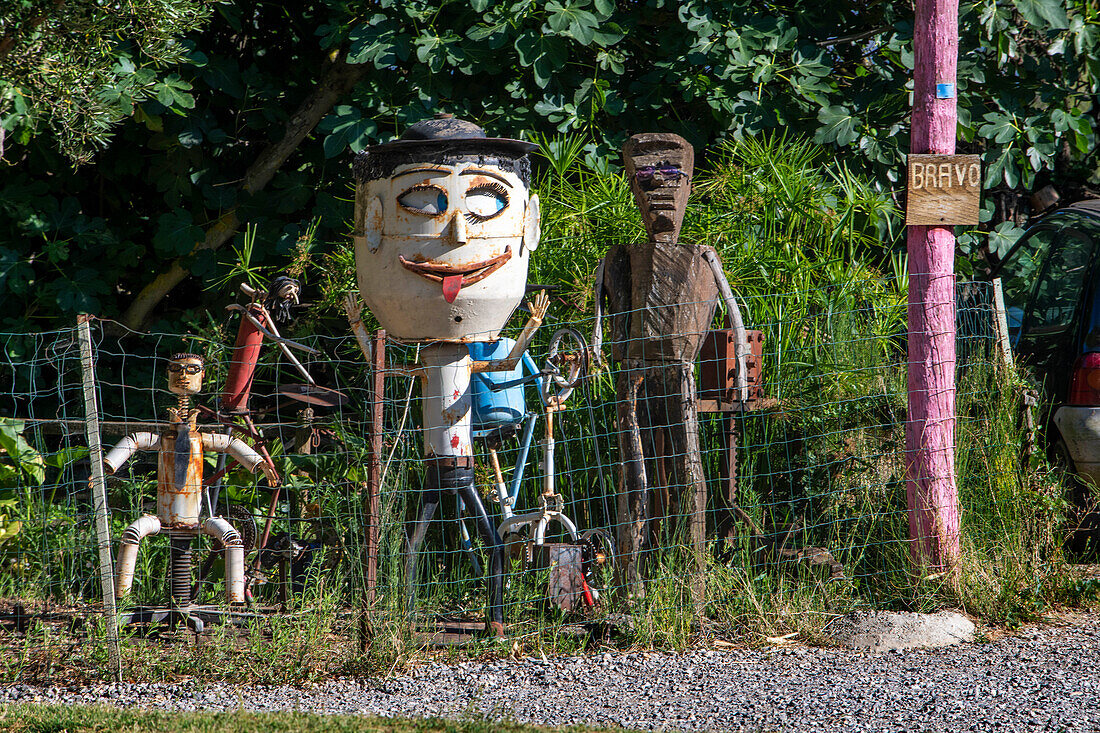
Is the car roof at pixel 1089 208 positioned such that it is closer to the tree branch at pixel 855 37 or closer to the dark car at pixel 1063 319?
the dark car at pixel 1063 319

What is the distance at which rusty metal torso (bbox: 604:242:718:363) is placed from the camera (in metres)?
4.31

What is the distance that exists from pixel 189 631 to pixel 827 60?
16.1ft

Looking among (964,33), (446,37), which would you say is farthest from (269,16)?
(964,33)

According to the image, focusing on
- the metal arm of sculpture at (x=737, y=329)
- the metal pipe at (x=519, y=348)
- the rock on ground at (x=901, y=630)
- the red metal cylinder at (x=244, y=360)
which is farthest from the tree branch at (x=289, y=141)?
the rock on ground at (x=901, y=630)

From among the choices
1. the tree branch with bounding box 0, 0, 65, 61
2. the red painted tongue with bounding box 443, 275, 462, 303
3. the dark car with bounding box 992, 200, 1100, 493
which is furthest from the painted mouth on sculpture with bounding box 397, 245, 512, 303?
the dark car with bounding box 992, 200, 1100, 493

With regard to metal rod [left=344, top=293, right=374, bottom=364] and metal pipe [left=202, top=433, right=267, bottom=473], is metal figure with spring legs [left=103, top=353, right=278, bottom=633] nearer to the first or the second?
metal pipe [left=202, top=433, right=267, bottom=473]

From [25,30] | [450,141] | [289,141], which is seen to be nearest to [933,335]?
[450,141]

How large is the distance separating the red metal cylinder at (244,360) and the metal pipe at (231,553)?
0.56m

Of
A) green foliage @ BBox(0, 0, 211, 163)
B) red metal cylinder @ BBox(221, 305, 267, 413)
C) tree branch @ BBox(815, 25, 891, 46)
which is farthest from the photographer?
tree branch @ BBox(815, 25, 891, 46)

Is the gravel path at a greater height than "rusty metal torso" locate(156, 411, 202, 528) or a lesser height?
lesser

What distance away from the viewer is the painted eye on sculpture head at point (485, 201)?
4141 millimetres

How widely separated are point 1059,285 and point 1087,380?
33.9 inches

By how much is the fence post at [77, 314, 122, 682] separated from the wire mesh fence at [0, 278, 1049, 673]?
0.31 m

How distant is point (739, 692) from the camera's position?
142 inches
